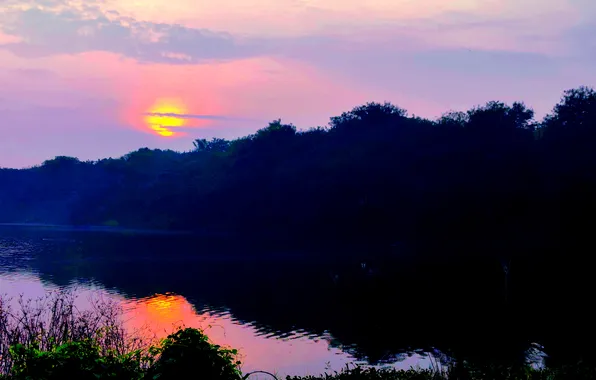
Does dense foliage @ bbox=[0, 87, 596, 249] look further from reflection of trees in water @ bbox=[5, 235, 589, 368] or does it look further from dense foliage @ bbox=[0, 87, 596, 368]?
reflection of trees in water @ bbox=[5, 235, 589, 368]

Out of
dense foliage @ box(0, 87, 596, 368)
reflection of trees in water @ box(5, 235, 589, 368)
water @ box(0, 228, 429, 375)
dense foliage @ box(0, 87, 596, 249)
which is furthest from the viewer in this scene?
dense foliage @ box(0, 87, 596, 249)

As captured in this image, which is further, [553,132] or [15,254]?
[15,254]

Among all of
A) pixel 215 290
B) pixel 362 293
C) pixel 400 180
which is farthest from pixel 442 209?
pixel 215 290

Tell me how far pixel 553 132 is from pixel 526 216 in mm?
14109

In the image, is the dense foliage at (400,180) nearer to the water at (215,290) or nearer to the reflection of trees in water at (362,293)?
the reflection of trees in water at (362,293)

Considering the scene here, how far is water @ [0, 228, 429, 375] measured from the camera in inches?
1463

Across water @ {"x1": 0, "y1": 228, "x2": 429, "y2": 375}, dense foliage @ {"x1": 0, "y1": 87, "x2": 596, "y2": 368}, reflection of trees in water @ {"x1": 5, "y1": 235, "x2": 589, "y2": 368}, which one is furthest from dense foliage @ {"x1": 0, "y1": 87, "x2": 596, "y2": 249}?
water @ {"x1": 0, "y1": 228, "x2": 429, "y2": 375}

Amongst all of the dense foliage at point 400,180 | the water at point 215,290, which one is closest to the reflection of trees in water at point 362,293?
the water at point 215,290

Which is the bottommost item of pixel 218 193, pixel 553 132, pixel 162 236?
pixel 162 236

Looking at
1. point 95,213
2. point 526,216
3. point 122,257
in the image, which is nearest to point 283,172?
point 122,257

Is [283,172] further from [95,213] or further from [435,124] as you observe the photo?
[95,213]

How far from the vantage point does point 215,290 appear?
59906 millimetres

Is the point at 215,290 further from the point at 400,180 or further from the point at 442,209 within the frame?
the point at 400,180

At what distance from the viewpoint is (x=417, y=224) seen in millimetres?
92125
